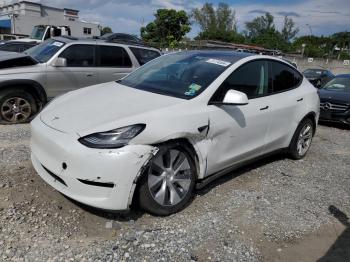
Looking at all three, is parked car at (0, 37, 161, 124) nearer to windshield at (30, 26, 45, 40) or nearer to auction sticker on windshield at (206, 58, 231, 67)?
auction sticker on windshield at (206, 58, 231, 67)

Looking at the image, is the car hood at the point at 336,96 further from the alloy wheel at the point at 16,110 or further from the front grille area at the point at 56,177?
the front grille area at the point at 56,177

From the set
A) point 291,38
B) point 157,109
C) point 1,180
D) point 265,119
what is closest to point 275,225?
point 265,119

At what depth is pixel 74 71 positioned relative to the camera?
804cm

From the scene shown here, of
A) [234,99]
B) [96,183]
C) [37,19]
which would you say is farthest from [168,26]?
[96,183]

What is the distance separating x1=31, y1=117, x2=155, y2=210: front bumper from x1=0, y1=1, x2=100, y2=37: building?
53.6 metres

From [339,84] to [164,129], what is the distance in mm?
8949

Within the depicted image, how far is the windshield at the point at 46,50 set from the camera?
313 inches

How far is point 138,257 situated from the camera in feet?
10.4

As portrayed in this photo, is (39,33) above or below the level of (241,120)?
below

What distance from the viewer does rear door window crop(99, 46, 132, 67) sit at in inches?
335

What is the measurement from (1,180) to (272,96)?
3454 mm

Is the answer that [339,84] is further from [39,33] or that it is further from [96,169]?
[39,33]

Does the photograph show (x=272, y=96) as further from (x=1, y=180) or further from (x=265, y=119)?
(x=1, y=180)

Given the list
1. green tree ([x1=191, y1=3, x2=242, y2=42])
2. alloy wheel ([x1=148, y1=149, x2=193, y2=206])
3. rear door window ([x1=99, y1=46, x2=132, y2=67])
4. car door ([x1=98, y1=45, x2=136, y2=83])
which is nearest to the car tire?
alloy wheel ([x1=148, y1=149, x2=193, y2=206])
